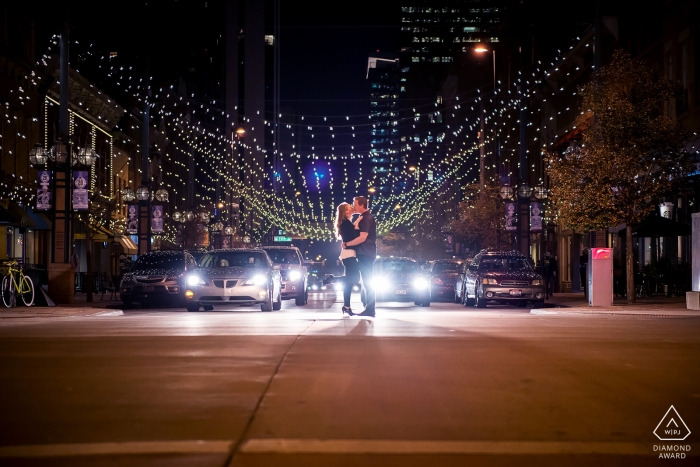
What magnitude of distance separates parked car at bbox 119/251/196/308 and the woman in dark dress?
12.5 metres

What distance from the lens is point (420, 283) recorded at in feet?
99.7

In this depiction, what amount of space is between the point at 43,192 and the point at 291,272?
9.28 meters

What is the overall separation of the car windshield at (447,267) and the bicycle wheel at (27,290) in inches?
615

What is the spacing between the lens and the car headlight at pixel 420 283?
3028cm

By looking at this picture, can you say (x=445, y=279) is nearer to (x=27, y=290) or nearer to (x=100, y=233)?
(x=27, y=290)

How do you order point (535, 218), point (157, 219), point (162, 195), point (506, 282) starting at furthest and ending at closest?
point (157, 219), point (162, 195), point (535, 218), point (506, 282)

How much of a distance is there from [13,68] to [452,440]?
40274 millimetres

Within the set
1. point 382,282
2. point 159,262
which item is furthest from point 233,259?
point 382,282

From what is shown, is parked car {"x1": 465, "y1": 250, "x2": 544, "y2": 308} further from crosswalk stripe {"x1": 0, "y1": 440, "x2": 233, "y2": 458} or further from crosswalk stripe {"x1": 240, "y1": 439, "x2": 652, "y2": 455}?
crosswalk stripe {"x1": 0, "y1": 440, "x2": 233, "y2": 458}

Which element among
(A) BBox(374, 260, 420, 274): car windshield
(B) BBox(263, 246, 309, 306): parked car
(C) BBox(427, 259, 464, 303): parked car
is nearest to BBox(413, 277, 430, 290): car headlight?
(A) BBox(374, 260, 420, 274): car windshield

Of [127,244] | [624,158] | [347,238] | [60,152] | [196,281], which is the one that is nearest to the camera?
[347,238]

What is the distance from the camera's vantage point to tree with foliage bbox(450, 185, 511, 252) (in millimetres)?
55375

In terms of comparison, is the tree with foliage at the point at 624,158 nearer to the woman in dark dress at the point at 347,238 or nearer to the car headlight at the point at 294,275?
the car headlight at the point at 294,275

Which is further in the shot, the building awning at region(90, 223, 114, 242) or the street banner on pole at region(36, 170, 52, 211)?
the building awning at region(90, 223, 114, 242)
